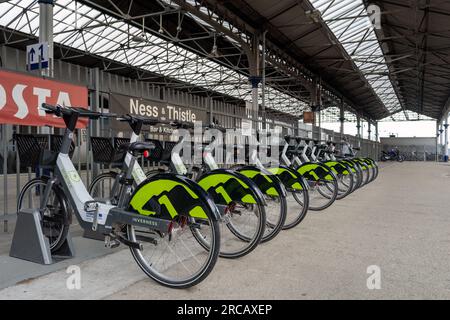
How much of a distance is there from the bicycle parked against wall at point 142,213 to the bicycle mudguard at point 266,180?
917 millimetres

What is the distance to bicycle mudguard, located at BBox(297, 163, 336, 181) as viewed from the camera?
5363 mm

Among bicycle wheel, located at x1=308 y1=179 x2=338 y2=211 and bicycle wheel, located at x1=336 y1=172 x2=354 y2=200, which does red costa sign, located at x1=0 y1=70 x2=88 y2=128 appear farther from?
bicycle wheel, located at x1=336 y1=172 x2=354 y2=200

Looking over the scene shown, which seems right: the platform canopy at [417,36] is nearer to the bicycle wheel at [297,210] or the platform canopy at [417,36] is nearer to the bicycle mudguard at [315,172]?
the bicycle mudguard at [315,172]

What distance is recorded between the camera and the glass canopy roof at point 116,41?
1339cm

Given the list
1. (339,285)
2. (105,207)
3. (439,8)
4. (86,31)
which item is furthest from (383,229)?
(86,31)

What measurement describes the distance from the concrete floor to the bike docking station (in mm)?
187

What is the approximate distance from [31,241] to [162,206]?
115 cm

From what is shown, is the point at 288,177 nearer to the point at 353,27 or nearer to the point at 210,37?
the point at 210,37

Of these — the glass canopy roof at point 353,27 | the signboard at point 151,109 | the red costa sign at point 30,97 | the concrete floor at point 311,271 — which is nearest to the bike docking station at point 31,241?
the concrete floor at point 311,271

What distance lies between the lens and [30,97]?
3559mm

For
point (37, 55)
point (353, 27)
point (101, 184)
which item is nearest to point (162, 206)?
point (101, 184)

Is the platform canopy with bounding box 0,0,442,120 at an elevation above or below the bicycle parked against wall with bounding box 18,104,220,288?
above

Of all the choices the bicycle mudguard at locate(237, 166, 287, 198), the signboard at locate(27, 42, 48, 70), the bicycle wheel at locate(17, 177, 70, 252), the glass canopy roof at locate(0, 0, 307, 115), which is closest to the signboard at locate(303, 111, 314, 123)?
the glass canopy roof at locate(0, 0, 307, 115)
